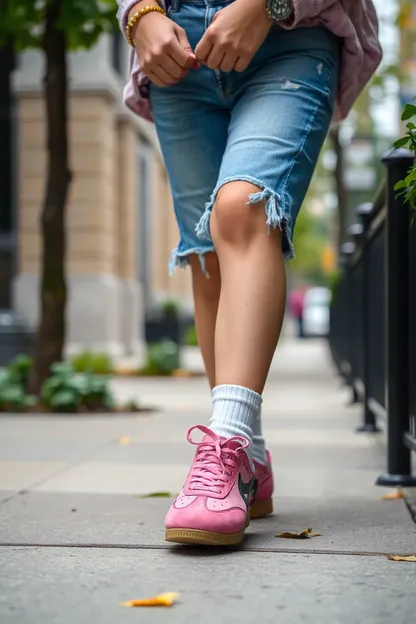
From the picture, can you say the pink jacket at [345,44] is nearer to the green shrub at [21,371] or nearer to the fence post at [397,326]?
the fence post at [397,326]

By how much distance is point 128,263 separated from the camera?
Result: 1770cm

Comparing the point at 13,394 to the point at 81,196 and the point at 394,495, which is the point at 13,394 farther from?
the point at 81,196

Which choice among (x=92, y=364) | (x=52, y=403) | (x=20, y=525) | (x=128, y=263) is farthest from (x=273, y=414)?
(x=128, y=263)

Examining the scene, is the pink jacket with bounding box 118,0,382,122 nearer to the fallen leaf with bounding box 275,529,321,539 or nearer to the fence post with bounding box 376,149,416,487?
the fence post with bounding box 376,149,416,487

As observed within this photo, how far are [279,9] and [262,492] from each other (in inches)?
48.6

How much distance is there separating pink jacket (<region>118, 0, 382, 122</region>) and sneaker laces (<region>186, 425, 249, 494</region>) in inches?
40.4

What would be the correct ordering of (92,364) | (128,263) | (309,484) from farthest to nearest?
(128,263) < (92,364) < (309,484)

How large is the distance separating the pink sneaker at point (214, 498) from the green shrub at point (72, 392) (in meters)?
4.33

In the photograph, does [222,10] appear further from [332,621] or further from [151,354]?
[151,354]

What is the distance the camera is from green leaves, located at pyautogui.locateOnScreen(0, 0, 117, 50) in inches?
253

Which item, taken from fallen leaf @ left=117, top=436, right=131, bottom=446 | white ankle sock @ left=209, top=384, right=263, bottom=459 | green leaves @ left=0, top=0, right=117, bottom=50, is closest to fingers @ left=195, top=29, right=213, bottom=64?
white ankle sock @ left=209, top=384, right=263, bottom=459

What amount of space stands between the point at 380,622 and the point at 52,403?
203 inches

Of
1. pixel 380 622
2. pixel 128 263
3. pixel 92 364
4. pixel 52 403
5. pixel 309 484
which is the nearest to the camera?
pixel 380 622

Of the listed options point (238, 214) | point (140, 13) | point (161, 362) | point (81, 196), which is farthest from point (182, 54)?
point (81, 196)
